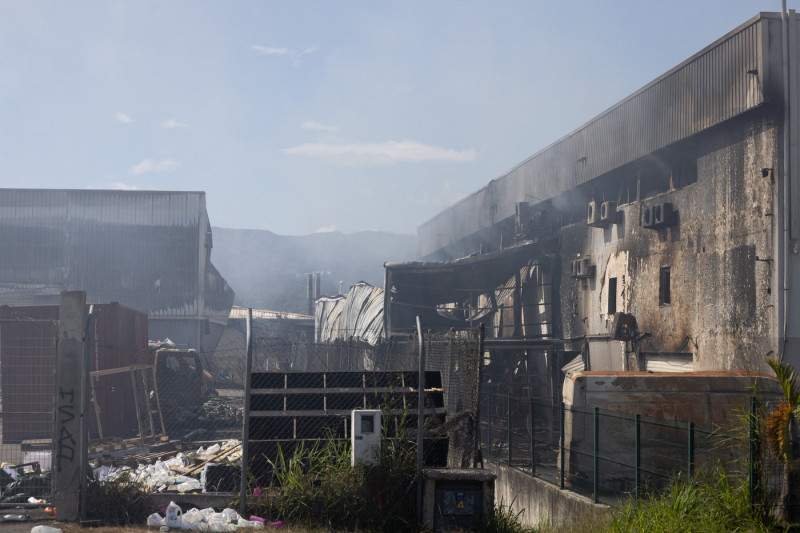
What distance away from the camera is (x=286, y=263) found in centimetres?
16400

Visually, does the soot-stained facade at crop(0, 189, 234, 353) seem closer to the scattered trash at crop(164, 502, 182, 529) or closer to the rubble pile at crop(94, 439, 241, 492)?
the rubble pile at crop(94, 439, 241, 492)

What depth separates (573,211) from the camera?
26141 millimetres

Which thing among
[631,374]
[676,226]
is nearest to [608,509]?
[631,374]

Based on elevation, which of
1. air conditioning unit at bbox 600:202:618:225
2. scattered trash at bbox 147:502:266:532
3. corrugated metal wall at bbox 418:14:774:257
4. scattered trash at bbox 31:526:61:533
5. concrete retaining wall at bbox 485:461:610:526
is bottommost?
concrete retaining wall at bbox 485:461:610:526

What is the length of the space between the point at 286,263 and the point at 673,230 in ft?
486

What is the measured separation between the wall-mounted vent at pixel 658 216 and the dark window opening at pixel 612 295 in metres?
2.95

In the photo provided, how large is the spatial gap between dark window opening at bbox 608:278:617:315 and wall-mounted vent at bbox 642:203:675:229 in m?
2.95

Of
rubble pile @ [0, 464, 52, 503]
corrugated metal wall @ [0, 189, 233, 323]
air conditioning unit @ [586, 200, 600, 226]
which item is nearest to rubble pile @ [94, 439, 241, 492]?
rubble pile @ [0, 464, 52, 503]

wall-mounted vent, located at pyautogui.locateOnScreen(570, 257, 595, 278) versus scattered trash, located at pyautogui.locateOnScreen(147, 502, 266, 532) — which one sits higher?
wall-mounted vent, located at pyautogui.locateOnScreen(570, 257, 595, 278)

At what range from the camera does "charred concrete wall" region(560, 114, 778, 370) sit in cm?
1579

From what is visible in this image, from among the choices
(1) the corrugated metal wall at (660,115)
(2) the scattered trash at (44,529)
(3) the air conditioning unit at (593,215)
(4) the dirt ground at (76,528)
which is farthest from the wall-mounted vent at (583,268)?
(2) the scattered trash at (44,529)

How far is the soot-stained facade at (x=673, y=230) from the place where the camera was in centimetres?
1559

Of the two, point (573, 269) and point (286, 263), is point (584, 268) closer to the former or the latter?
point (573, 269)

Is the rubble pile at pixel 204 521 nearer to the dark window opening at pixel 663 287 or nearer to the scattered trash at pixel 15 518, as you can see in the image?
the scattered trash at pixel 15 518
